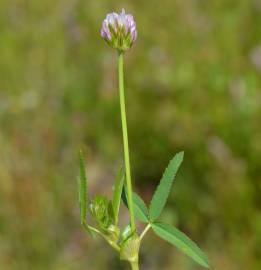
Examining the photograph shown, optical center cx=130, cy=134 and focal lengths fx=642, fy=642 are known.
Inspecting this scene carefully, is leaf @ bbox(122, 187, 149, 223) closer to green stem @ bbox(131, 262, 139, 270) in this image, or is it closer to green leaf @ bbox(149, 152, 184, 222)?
green leaf @ bbox(149, 152, 184, 222)

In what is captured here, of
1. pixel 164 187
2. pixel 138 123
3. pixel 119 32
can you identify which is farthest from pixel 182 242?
pixel 138 123

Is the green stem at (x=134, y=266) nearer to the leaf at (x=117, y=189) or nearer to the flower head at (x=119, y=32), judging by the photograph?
the leaf at (x=117, y=189)

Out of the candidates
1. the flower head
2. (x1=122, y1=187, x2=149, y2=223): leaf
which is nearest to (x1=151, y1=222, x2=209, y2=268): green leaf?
(x1=122, y1=187, x2=149, y2=223): leaf

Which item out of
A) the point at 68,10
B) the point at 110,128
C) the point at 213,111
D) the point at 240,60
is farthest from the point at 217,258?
the point at 68,10

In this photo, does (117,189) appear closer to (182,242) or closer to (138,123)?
(182,242)

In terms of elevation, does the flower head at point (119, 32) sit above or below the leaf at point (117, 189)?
above

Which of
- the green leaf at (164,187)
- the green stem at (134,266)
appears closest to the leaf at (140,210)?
the green leaf at (164,187)

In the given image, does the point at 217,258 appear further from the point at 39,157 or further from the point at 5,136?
the point at 5,136
